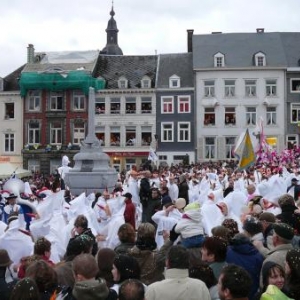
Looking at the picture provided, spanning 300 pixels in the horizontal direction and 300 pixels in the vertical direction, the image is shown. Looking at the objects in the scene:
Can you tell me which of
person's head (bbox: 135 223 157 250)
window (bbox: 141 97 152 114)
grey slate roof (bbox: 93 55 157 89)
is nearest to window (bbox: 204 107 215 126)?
window (bbox: 141 97 152 114)

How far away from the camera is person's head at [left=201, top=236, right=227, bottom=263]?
614 centimetres

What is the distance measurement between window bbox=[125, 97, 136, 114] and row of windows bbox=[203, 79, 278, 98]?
6037 mm

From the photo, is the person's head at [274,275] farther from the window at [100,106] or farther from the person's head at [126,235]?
the window at [100,106]

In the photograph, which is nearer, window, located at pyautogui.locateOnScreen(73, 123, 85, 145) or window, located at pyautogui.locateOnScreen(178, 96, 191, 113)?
window, located at pyautogui.locateOnScreen(178, 96, 191, 113)

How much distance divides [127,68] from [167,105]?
202 inches

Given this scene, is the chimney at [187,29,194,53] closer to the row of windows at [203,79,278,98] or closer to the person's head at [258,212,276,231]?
the row of windows at [203,79,278,98]

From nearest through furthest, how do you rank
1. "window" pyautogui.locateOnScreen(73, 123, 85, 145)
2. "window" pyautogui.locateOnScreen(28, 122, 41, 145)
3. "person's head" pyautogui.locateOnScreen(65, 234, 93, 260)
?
"person's head" pyautogui.locateOnScreen(65, 234, 93, 260)
"window" pyautogui.locateOnScreen(73, 123, 85, 145)
"window" pyautogui.locateOnScreen(28, 122, 41, 145)

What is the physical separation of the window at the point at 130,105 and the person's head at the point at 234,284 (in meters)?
46.1

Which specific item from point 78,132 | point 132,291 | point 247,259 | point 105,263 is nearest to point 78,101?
point 78,132

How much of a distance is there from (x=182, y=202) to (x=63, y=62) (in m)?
45.1

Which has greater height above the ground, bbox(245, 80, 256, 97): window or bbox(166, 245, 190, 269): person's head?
bbox(245, 80, 256, 97): window

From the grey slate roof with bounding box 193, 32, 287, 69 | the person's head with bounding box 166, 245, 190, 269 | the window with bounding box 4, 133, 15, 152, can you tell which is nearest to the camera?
the person's head with bounding box 166, 245, 190, 269

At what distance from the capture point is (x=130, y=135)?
51.2 meters

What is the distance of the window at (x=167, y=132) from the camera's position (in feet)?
165
